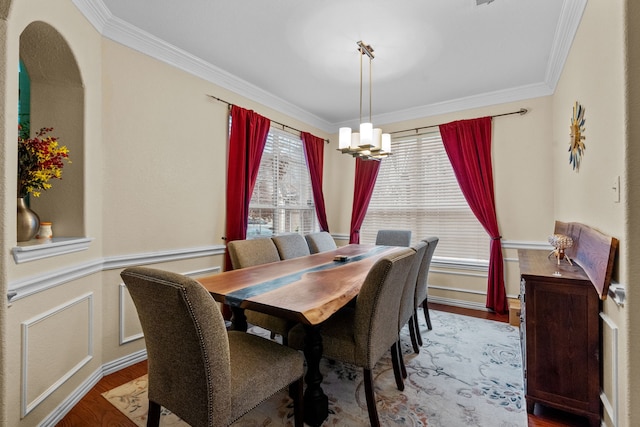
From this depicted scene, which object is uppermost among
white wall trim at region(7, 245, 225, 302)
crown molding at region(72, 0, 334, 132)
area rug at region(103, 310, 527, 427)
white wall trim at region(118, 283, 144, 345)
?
crown molding at region(72, 0, 334, 132)

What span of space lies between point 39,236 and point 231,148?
1.75m

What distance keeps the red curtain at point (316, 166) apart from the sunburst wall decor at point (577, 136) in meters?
2.96

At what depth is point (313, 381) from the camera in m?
1.65

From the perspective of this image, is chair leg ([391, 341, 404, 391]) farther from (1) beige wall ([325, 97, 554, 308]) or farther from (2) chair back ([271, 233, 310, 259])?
(1) beige wall ([325, 97, 554, 308])

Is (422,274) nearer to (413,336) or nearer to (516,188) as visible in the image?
(413,336)

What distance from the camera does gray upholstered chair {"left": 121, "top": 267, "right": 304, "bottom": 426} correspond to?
1.10m

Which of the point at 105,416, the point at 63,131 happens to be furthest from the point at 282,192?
the point at 105,416

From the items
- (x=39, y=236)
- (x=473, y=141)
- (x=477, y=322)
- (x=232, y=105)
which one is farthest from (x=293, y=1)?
(x=477, y=322)

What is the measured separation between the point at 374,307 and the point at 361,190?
10.2 feet

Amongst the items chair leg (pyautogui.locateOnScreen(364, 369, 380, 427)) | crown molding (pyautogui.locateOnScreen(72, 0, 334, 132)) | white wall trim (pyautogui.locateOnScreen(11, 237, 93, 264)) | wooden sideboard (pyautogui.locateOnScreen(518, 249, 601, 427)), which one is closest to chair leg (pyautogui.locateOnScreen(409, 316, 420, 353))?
wooden sideboard (pyautogui.locateOnScreen(518, 249, 601, 427))

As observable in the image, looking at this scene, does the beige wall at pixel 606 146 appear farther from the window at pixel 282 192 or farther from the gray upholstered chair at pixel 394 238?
the window at pixel 282 192

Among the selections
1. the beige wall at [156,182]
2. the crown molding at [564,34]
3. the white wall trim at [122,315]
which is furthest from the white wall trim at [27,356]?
the crown molding at [564,34]

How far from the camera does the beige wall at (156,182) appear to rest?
144cm

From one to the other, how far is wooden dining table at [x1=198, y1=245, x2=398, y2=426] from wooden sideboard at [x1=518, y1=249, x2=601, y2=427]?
3.42 feet
